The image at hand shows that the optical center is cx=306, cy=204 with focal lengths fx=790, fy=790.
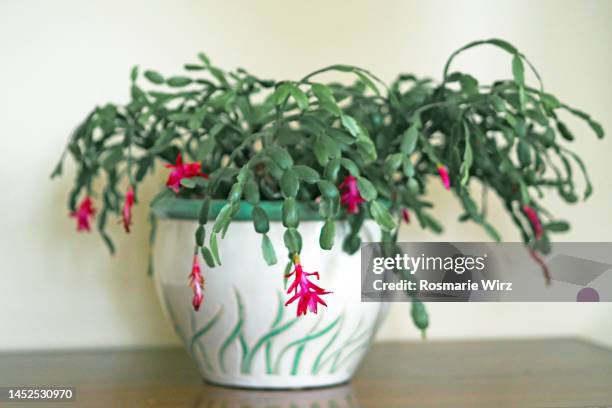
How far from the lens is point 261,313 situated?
37.6 inches

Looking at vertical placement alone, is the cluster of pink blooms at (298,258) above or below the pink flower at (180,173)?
below

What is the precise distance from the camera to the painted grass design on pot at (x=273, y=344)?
37.9 inches

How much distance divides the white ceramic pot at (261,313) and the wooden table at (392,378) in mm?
33

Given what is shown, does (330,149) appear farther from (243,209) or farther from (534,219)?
(534,219)

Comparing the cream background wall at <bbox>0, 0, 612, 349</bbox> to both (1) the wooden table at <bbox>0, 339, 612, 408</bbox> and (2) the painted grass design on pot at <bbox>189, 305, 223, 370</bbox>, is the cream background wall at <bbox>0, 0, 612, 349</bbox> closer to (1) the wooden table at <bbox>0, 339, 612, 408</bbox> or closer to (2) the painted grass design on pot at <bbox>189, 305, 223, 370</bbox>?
(1) the wooden table at <bbox>0, 339, 612, 408</bbox>

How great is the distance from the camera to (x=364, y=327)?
39.8 inches

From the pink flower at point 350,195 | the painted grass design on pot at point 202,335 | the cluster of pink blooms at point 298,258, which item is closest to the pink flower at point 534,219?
the cluster of pink blooms at point 298,258

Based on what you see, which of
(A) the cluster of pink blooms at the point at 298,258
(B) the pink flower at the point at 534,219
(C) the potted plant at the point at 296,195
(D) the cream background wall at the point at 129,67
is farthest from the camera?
(D) the cream background wall at the point at 129,67

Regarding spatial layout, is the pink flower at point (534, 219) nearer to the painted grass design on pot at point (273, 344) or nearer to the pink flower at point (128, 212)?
the painted grass design on pot at point (273, 344)

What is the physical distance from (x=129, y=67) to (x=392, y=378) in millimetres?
668

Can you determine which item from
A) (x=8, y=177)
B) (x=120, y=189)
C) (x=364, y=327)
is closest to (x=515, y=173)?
(x=364, y=327)

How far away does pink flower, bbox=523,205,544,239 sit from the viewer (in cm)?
113

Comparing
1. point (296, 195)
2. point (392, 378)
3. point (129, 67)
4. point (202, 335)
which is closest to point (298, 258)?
point (296, 195)

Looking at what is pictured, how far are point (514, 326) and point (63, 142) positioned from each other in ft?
2.86
